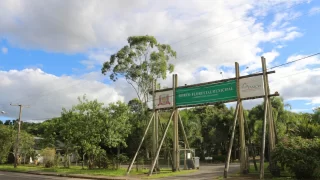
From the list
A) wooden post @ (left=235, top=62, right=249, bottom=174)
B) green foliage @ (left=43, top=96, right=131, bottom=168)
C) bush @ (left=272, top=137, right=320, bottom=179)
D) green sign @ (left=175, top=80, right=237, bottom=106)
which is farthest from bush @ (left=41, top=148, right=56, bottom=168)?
bush @ (left=272, top=137, right=320, bottom=179)

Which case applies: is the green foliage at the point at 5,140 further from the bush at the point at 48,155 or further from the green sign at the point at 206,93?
the green sign at the point at 206,93

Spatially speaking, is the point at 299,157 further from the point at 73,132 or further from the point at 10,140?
the point at 10,140

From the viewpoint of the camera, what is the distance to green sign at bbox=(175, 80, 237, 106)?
20.6m

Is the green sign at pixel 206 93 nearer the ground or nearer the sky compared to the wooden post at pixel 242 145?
nearer the sky

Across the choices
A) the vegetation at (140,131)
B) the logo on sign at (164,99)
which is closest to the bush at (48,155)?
the vegetation at (140,131)

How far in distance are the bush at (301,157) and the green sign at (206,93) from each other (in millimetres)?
5022

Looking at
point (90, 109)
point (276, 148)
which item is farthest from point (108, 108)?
point (276, 148)

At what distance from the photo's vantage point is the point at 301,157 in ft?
51.2

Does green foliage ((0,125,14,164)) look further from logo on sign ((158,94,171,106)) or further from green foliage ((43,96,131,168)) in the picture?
logo on sign ((158,94,171,106))

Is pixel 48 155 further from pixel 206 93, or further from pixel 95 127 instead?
pixel 206 93

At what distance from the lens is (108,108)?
28.1m

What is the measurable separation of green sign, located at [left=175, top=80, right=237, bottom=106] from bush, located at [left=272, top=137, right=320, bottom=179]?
5.02 meters

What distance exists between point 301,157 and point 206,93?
25.8 feet

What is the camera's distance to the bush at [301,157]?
15.3 m
